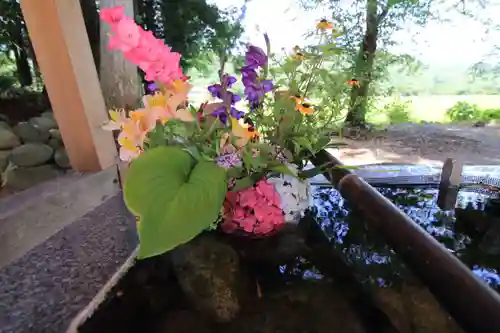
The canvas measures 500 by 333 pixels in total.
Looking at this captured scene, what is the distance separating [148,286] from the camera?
1.88 feet

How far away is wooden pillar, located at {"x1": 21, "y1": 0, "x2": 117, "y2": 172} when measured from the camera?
124cm

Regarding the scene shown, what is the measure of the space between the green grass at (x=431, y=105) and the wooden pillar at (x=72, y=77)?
4.71ft

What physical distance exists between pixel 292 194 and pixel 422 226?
0.97ft

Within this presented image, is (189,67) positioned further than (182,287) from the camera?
Yes

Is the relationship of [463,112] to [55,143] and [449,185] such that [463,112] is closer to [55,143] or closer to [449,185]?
[449,185]

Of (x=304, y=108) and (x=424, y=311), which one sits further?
(x=304, y=108)

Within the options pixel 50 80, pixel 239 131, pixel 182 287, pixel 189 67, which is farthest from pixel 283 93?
pixel 189 67

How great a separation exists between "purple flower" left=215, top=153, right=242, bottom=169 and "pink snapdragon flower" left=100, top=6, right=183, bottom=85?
14 centimetres

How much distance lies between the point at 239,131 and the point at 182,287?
9.0 inches

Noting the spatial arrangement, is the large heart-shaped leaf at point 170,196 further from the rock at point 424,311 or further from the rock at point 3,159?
the rock at point 3,159

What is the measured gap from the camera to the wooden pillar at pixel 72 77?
1.24m

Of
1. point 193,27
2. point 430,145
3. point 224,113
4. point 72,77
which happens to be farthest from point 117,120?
point 430,145

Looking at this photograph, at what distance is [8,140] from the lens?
1.69 metres

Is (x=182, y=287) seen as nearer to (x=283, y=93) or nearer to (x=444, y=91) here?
(x=283, y=93)
